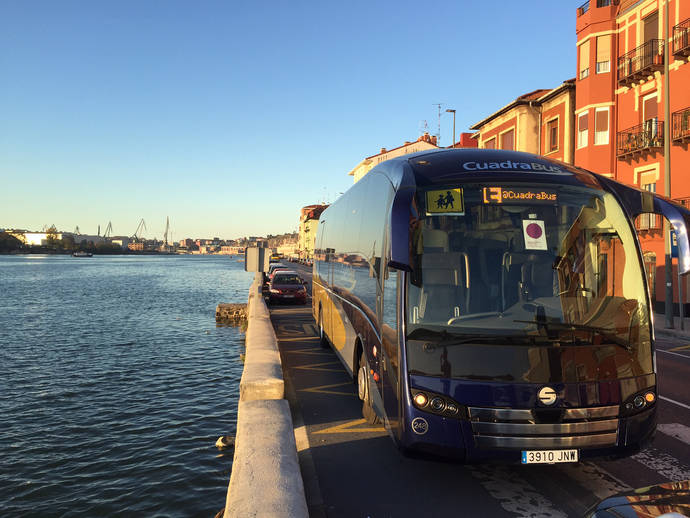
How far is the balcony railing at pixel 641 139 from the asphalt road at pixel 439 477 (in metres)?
17.9

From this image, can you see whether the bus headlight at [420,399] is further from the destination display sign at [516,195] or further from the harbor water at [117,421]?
the harbor water at [117,421]

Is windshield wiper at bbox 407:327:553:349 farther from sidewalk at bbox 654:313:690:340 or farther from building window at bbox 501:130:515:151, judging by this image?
building window at bbox 501:130:515:151

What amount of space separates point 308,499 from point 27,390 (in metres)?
11.6

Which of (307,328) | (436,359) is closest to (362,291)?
(436,359)

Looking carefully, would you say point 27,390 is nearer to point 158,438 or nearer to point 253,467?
point 158,438

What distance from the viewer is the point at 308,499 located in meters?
4.66

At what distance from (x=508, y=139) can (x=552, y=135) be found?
160 inches

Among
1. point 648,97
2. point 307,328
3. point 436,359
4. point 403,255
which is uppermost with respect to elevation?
point 648,97

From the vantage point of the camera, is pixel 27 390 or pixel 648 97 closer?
pixel 27 390

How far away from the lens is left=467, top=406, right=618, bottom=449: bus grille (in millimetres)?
4234

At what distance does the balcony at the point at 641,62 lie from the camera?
71.8 ft

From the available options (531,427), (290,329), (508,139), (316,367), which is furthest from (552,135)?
(531,427)

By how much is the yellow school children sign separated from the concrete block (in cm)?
262

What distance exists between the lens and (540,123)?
31.1 m
